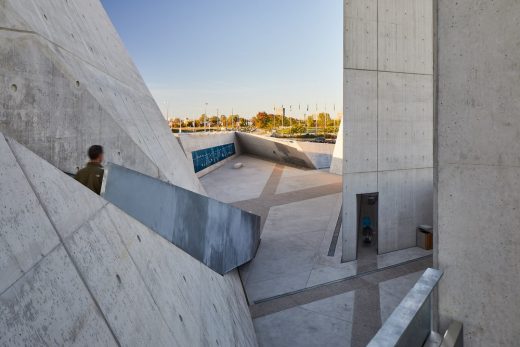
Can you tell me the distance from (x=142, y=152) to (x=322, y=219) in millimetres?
9642

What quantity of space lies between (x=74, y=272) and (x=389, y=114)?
10299 millimetres

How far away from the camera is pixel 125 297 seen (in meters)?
2.25

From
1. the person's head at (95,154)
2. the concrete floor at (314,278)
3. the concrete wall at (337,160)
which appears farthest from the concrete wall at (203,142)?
the person's head at (95,154)

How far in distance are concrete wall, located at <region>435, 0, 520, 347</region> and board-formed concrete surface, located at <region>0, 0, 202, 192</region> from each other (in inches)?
172

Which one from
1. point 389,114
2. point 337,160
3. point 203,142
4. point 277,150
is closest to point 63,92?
point 389,114

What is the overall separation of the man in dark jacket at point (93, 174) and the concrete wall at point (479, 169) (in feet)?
12.8

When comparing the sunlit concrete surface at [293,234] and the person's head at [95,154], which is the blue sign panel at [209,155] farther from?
the person's head at [95,154]

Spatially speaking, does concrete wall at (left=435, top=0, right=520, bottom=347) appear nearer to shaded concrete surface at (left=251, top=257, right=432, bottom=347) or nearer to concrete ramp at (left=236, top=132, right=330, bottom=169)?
shaded concrete surface at (left=251, top=257, right=432, bottom=347)

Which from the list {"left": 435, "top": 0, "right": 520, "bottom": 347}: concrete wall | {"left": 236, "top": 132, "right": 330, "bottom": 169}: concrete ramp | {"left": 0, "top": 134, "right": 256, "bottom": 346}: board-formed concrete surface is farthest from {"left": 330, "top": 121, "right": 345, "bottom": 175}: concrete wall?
{"left": 0, "top": 134, "right": 256, "bottom": 346}: board-formed concrete surface

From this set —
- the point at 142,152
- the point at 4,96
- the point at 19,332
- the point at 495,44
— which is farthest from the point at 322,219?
the point at 19,332

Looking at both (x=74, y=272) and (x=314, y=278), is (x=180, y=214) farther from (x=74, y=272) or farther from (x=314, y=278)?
(x=314, y=278)

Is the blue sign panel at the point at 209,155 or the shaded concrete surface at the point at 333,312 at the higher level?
the blue sign panel at the point at 209,155

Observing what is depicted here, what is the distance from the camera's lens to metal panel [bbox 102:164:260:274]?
3670 mm

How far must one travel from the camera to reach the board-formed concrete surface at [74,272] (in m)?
1.53
